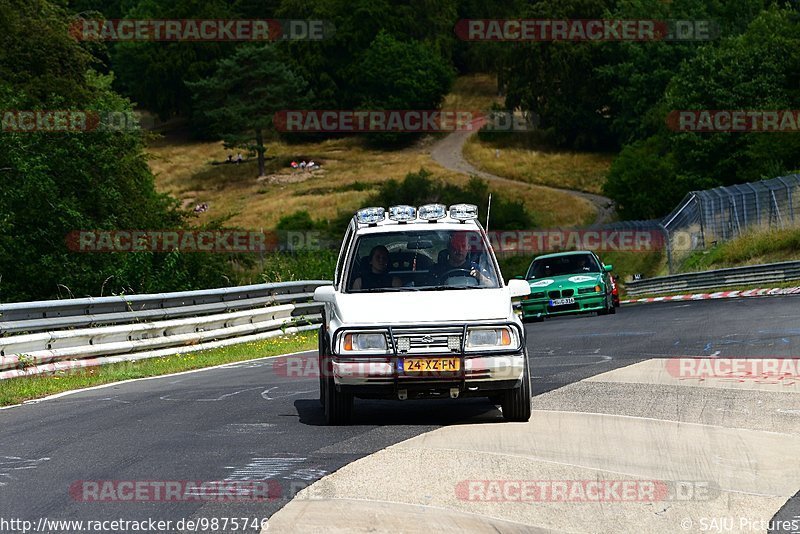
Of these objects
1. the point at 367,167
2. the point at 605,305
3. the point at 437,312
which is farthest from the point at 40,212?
the point at 367,167

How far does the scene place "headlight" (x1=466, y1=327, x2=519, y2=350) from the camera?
1052cm

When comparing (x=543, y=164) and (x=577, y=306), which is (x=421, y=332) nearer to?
(x=577, y=306)

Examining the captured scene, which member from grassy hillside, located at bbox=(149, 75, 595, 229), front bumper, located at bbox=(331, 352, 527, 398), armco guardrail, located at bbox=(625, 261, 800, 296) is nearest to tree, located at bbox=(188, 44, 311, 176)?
grassy hillside, located at bbox=(149, 75, 595, 229)

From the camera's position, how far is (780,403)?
11508 mm

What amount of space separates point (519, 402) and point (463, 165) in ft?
326

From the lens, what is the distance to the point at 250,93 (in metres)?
119

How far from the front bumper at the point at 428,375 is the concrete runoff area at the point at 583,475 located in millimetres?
369

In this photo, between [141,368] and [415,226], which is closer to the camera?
[415,226]

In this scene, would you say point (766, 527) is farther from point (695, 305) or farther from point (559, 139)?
point (559, 139)

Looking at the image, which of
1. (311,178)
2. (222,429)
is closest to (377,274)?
(222,429)

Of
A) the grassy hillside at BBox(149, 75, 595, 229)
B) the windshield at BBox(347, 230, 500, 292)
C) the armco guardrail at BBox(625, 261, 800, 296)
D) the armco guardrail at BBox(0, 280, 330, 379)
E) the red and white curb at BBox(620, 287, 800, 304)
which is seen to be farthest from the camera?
the grassy hillside at BBox(149, 75, 595, 229)

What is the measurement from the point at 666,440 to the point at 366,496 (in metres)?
2.95

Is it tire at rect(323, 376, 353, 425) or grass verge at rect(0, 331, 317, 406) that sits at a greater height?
tire at rect(323, 376, 353, 425)

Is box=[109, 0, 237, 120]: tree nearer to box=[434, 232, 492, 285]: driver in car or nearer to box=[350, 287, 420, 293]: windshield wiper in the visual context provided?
box=[434, 232, 492, 285]: driver in car
